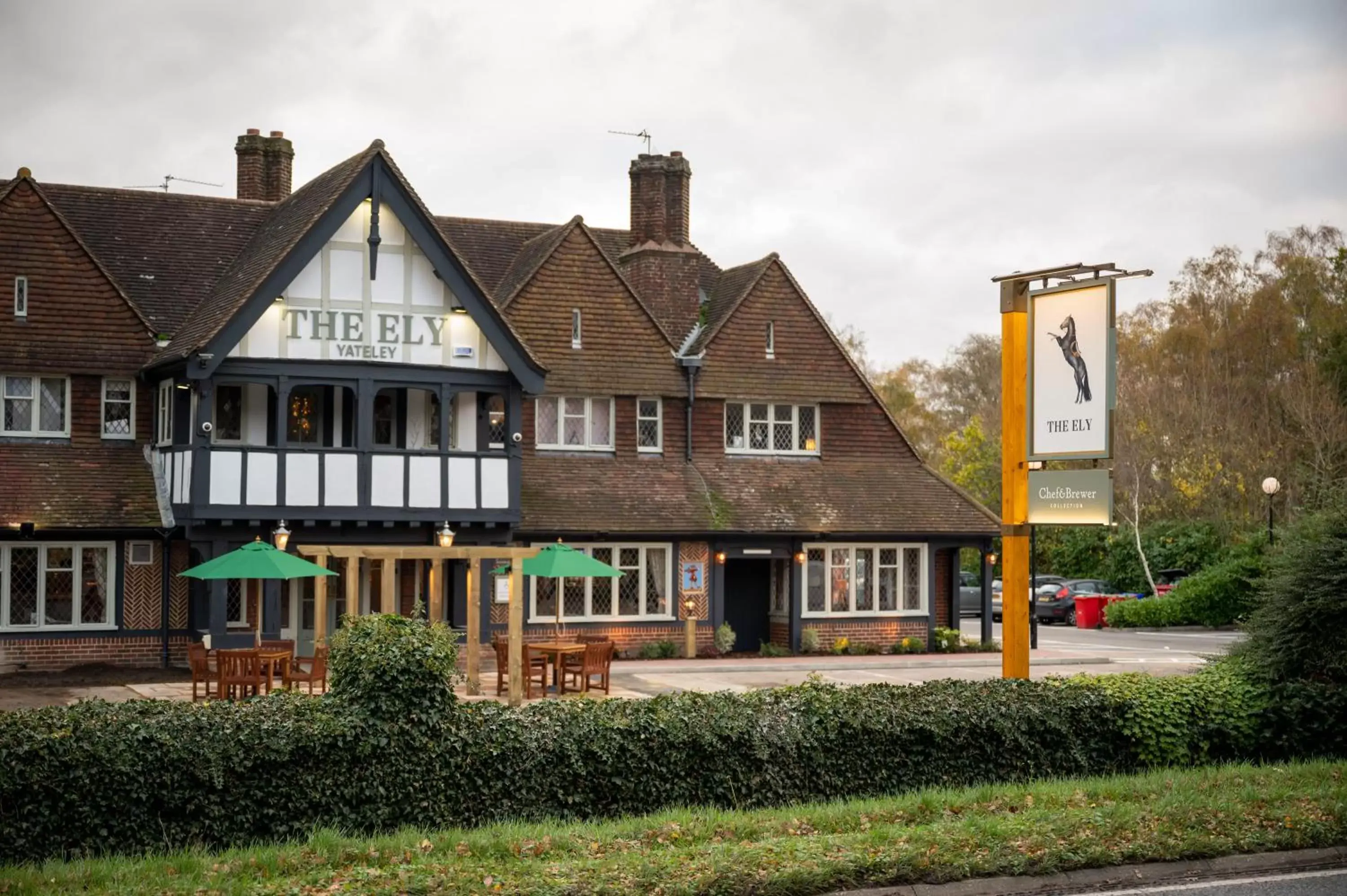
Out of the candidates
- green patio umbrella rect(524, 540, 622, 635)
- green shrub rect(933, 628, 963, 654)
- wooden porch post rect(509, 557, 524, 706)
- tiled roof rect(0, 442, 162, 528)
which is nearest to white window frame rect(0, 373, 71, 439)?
tiled roof rect(0, 442, 162, 528)

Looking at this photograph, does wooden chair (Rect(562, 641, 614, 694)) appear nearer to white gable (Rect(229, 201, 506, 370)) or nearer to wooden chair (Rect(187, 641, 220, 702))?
wooden chair (Rect(187, 641, 220, 702))

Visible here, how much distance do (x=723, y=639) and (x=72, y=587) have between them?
12.8 meters

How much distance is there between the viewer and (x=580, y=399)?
108 feet

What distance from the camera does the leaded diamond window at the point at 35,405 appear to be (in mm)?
28109

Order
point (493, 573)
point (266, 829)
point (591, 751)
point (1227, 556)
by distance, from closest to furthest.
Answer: point (266, 829), point (591, 751), point (493, 573), point (1227, 556)

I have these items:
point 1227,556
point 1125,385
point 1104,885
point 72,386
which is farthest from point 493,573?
point 1125,385

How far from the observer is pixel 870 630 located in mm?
33594

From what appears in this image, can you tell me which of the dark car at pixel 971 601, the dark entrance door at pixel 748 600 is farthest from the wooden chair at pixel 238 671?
the dark car at pixel 971 601

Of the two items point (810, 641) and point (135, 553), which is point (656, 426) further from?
point (135, 553)

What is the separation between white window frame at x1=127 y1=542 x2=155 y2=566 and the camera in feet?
91.1

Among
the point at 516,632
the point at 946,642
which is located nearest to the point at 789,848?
the point at 516,632

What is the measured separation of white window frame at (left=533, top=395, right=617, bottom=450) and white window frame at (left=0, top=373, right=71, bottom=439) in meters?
9.15

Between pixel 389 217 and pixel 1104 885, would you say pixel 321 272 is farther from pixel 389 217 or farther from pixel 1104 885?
pixel 1104 885

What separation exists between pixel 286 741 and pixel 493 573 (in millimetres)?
17945
